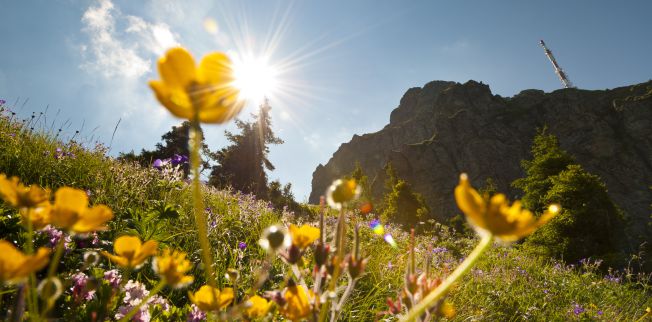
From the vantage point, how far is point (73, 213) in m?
0.61

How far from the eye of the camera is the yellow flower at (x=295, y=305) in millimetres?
705

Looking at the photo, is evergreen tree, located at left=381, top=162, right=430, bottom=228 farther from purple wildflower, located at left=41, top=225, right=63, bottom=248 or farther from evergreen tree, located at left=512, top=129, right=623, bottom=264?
purple wildflower, located at left=41, top=225, right=63, bottom=248

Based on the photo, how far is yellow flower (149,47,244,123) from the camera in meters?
0.59

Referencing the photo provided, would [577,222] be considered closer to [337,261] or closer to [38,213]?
[337,261]

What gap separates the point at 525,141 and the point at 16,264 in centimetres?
6434

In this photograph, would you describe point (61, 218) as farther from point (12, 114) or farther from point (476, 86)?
point (476, 86)

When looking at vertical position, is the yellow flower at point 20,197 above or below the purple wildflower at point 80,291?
above

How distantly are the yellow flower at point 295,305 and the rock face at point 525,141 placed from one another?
166ft

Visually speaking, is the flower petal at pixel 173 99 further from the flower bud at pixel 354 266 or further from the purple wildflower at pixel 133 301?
the purple wildflower at pixel 133 301

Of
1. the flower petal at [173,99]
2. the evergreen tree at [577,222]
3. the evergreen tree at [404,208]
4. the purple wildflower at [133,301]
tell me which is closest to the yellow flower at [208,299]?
A: the flower petal at [173,99]

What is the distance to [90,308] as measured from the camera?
1.29 m

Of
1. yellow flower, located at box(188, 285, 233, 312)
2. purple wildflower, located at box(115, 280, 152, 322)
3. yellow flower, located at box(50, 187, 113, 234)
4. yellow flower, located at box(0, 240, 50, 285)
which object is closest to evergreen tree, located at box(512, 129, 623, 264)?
purple wildflower, located at box(115, 280, 152, 322)

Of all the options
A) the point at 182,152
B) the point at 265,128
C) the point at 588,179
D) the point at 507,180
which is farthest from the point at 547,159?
the point at 507,180

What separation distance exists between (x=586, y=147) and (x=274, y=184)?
48249 millimetres
